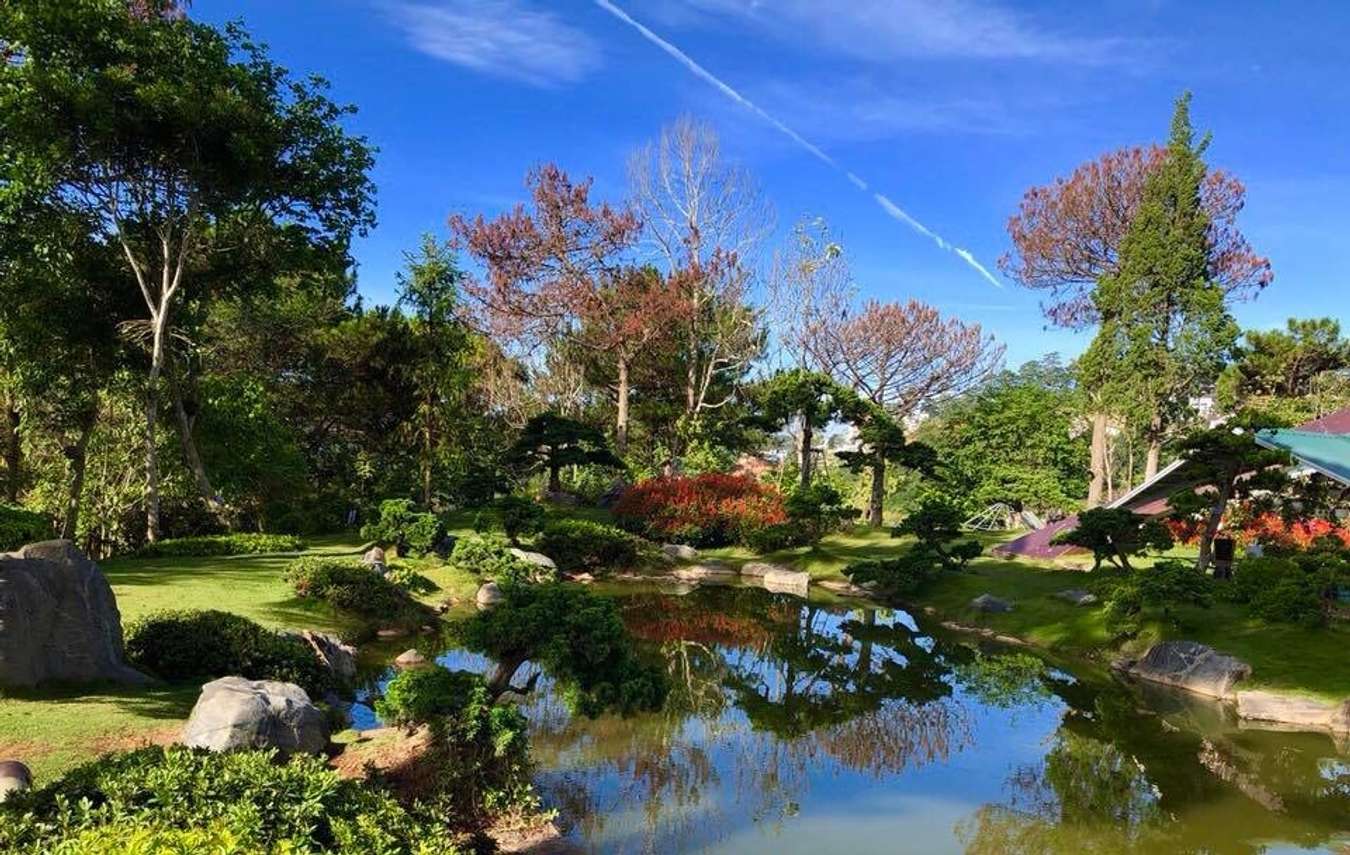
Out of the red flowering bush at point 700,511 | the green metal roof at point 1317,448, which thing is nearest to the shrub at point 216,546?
the red flowering bush at point 700,511

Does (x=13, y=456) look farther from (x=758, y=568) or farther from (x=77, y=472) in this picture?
(x=758, y=568)

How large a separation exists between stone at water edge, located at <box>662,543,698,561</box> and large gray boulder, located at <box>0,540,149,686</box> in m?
13.9

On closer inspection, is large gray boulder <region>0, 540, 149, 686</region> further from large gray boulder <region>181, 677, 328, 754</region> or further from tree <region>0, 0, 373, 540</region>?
tree <region>0, 0, 373, 540</region>

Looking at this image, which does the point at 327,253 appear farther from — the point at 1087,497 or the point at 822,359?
the point at 1087,497

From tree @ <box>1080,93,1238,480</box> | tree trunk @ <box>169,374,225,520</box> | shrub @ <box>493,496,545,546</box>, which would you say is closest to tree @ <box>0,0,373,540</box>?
tree trunk @ <box>169,374,225,520</box>

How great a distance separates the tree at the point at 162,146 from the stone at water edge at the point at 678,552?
1016 cm

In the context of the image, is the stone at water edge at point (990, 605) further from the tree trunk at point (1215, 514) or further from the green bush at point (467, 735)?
the green bush at point (467, 735)

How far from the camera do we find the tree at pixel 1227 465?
449 inches

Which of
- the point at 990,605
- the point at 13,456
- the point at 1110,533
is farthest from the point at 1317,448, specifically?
the point at 13,456

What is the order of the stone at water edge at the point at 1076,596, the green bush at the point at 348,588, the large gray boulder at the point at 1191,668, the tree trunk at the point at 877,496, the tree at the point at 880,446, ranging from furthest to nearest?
the tree trunk at the point at 877,496 < the tree at the point at 880,446 < the stone at water edge at the point at 1076,596 < the green bush at the point at 348,588 < the large gray boulder at the point at 1191,668

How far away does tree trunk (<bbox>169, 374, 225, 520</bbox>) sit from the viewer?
1602 cm

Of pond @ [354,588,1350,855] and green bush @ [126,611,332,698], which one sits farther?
green bush @ [126,611,332,698]

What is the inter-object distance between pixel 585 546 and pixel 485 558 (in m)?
3.72

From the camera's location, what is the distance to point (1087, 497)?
2731 cm
